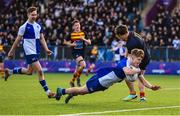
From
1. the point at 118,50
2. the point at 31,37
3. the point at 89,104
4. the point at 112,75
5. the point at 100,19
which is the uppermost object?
the point at 31,37

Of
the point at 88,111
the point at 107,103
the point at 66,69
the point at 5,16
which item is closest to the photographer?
the point at 88,111

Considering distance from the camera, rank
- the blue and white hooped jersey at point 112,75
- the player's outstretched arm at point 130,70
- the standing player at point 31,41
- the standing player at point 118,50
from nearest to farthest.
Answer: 1. the player's outstretched arm at point 130,70
2. the blue and white hooped jersey at point 112,75
3. the standing player at point 31,41
4. the standing player at point 118,50

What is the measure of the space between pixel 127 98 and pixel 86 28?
22.5 m

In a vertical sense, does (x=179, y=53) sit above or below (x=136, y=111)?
below

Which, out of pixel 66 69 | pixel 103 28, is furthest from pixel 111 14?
pixel 66 69

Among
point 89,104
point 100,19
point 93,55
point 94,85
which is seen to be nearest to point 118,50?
point 93,55

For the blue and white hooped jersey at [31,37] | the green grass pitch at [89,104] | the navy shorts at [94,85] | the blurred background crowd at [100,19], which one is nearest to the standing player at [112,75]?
the navy shorts at [94,85]

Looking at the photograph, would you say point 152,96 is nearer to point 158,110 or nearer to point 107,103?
point 107,103

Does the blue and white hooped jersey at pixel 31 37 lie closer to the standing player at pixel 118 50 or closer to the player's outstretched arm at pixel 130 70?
the player's outstretched arm at pixel 130 70

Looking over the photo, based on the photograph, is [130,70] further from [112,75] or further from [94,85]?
[94,85]

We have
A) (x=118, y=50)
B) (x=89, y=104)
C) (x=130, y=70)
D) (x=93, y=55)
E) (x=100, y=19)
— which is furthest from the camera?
(x=100, y=19)

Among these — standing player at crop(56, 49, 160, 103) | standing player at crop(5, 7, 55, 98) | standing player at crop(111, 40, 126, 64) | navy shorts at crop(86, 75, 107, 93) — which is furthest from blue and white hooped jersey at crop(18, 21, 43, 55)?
standing player at crop(111, 40, 126, 64)

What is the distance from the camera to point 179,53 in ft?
111

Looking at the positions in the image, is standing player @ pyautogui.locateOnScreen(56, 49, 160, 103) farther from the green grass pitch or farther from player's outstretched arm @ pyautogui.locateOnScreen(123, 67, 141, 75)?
the green grass pitch
